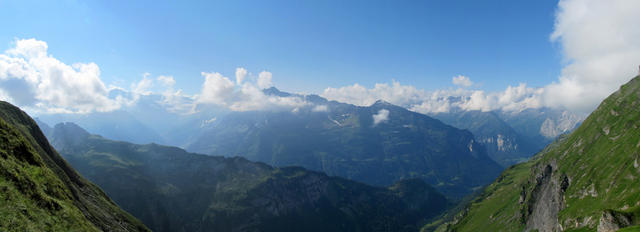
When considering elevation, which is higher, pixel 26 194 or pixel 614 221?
pixel 26 194

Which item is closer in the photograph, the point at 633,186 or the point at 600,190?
the point at 633,186

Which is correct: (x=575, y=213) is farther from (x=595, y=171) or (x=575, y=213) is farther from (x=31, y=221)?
(x=31, y=221)

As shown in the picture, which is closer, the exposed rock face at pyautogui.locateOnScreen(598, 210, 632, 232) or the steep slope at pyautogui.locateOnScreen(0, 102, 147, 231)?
the steep slope at pyautogui.locateOnScreen(0, 102, 147, 231)

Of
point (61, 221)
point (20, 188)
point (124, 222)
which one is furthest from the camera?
point (124, 222)

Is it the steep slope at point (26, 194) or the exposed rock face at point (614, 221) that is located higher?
the steep slope at point (26, 194)

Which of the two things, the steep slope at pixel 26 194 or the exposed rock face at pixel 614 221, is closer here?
the steep slope at pixel 26 194

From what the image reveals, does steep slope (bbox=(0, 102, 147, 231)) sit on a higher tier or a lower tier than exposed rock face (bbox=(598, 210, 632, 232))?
higher

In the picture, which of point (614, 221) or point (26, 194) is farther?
point (614, 221)

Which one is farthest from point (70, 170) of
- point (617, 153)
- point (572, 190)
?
point (617, 153)
